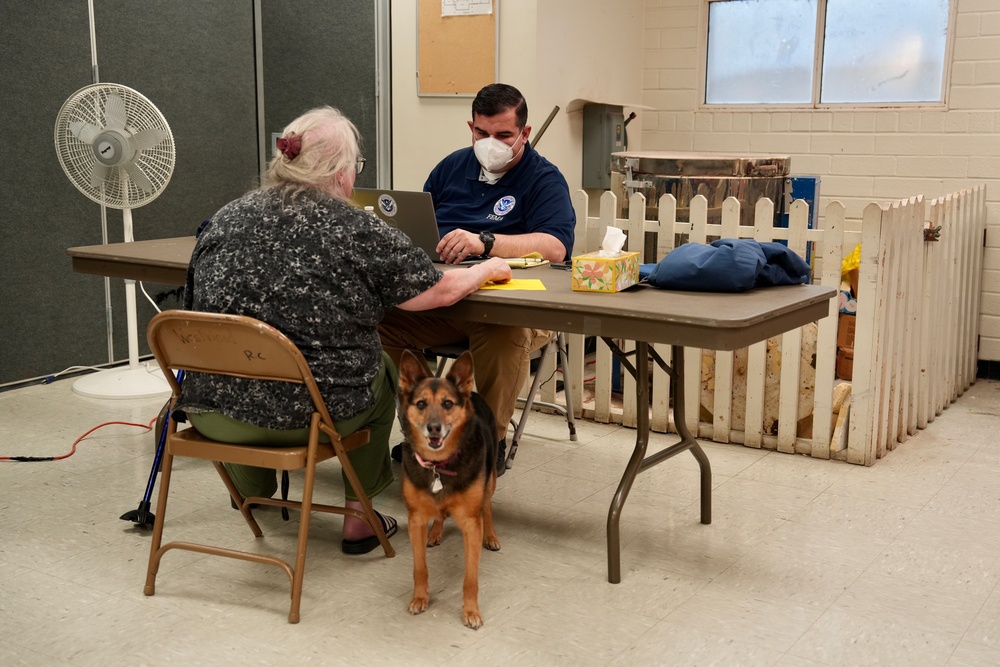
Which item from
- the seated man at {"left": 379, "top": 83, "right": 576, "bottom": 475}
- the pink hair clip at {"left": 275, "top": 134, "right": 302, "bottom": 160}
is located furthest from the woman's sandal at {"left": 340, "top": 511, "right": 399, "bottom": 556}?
the pink hair clip at {"left": 275, "top": 134, "right": 302, "bottom": 160}

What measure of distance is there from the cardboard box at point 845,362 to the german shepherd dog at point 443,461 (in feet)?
7.77

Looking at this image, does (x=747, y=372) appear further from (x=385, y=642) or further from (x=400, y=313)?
(x=385, y=642)

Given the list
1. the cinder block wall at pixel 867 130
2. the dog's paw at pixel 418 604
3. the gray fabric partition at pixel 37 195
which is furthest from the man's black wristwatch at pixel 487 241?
the cinder block wall at pixel 867 130

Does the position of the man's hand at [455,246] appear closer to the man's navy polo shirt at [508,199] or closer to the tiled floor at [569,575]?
the man's navy polo shirt at [508,199]

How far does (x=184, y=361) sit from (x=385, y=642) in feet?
2.61

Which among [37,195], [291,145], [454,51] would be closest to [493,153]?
[291,145]

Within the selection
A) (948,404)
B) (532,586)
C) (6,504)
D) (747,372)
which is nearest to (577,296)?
(532,586)

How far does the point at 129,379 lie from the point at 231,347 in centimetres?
240

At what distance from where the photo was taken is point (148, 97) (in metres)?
4.74

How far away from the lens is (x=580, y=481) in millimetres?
3381

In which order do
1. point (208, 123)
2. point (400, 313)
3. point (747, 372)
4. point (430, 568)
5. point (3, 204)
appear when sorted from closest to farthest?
point (430, 568), point (400, 313), point (747, 372), point (3, 204), point (208, 123)

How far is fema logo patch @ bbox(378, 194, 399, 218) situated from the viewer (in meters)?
3.02

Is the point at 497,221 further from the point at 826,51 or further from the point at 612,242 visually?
the point at 826,51

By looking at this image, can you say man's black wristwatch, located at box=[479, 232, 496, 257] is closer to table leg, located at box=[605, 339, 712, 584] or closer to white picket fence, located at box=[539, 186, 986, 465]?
table leg, located at box=[605, 339, 712, 584]
